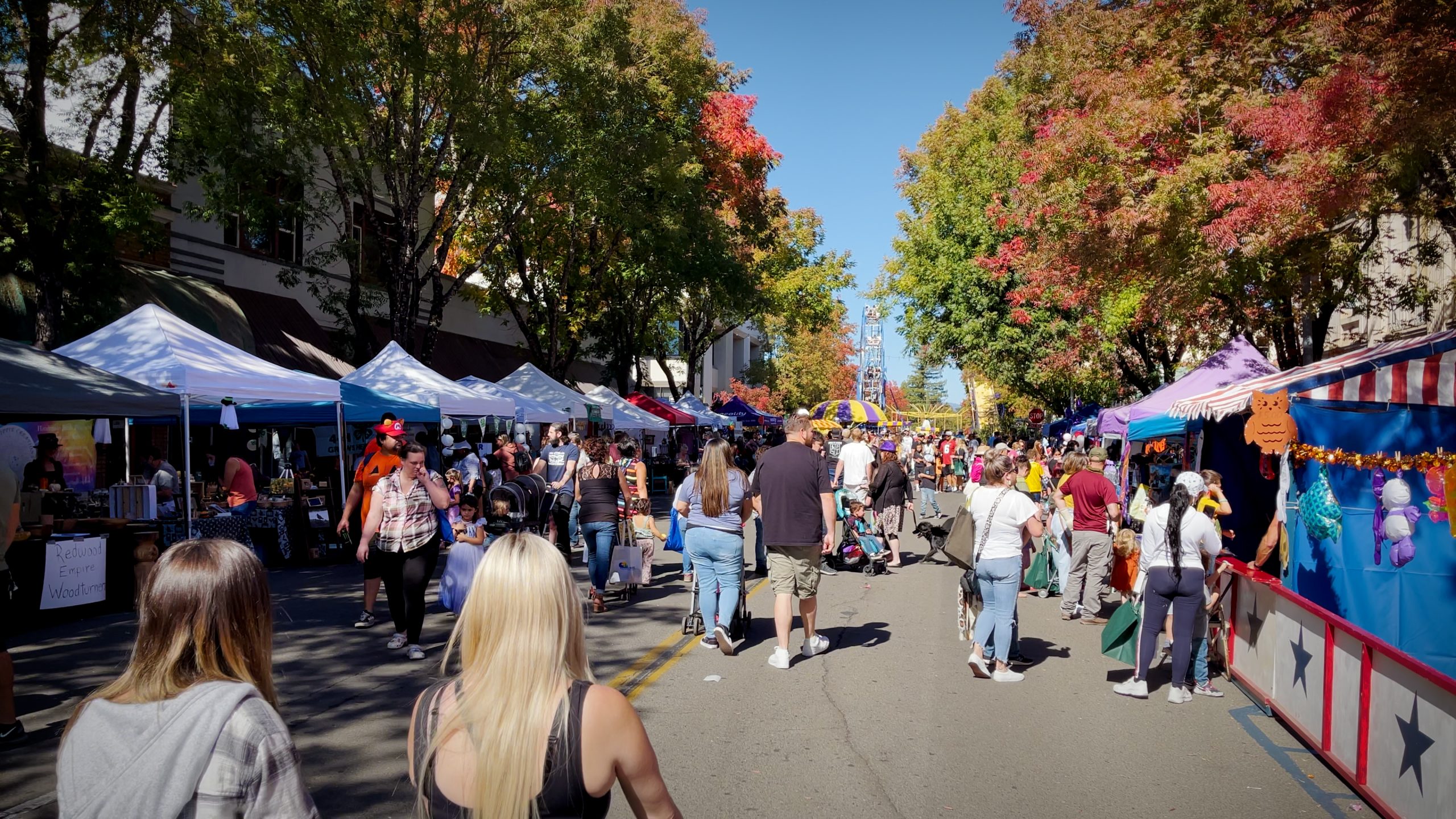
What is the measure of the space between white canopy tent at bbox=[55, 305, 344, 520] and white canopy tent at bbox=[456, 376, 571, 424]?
6121mm

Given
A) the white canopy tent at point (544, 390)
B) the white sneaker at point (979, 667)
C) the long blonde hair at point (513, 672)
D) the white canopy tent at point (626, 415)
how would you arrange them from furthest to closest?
the white canopy tent at point (626, 415), the white canopy tent at point (544, 390), the white sneaker at point (979, 667), the long blonde hair at point (513, 672)

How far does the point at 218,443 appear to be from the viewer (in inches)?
745

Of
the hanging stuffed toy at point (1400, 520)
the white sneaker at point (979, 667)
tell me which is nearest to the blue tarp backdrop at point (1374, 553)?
the hanging stuffed toy at point (1400, 520)

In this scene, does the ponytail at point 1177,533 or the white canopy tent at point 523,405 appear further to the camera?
the white canopy tent at point 523,405

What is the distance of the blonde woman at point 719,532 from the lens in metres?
7.99

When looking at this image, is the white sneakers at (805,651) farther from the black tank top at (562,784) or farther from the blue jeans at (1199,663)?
the black tank top at (562,784)

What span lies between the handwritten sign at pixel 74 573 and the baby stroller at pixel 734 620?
18.5 feet

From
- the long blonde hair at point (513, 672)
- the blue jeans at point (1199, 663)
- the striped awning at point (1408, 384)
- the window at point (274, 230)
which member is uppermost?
the window at point (274, 230)

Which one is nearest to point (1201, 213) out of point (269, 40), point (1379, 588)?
point (1379, 588)

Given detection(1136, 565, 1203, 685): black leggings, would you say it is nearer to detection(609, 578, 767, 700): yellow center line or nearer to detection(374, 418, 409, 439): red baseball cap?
detection(609, 578, 767, 700): yellow center line

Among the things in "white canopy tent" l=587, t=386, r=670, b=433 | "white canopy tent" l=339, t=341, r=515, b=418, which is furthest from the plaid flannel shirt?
"white canopy tent" l=587, t=386, r=670, b=433

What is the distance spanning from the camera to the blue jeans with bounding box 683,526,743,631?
8000 millimetres

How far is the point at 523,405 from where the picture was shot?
64.6 feet

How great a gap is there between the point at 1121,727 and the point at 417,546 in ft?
17.1
